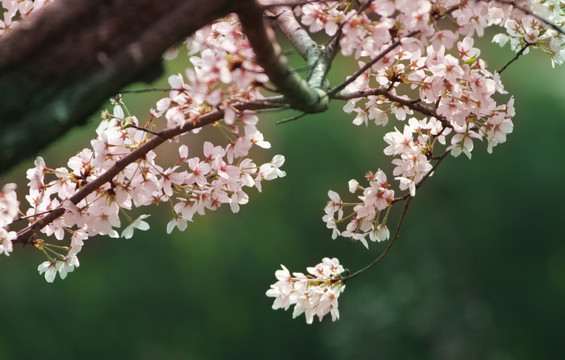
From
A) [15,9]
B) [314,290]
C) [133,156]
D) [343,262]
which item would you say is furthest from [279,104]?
[343,262]

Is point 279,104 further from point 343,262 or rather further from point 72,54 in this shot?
point 343,262

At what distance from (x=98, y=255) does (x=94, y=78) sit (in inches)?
281

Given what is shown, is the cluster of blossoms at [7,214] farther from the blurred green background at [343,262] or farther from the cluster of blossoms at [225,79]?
the blurred green background at [343,262]

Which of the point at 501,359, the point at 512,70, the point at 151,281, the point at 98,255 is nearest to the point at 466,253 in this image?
the point at 501,359

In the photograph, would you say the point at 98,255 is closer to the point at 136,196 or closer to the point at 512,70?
the point at 512,70

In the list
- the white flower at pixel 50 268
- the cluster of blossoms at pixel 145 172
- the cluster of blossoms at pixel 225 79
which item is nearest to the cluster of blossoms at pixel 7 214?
the cluster of blossoms at pixel 145 172

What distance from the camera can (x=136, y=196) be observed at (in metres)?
1.27

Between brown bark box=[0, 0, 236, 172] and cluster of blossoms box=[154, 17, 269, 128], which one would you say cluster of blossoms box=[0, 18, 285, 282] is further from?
brown bark box=[0, 0, 236, 172]

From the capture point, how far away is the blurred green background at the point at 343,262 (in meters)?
7.12

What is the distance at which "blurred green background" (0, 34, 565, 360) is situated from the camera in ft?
23.4

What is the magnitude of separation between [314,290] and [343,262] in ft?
21.4

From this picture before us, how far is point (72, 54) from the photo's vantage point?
770 millimetres

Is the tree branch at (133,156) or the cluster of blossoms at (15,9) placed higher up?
the cluster of blossoms at (15,9)

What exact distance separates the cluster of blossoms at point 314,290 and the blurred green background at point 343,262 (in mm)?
5586
